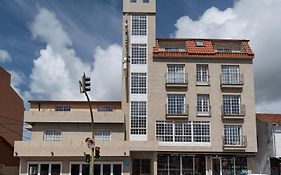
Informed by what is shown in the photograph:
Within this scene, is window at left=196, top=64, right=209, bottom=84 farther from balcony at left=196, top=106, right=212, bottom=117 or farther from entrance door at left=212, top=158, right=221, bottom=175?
entrance door at left=212, top=158, right=221, bottom=175

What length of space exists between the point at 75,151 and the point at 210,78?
1482 centimetres

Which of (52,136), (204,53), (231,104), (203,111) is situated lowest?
(52,136)

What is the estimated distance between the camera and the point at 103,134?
131 feet

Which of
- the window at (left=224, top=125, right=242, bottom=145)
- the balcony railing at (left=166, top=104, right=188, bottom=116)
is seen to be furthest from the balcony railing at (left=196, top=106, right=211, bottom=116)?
the window at (left=224, top=125, right=242, bottom=145)

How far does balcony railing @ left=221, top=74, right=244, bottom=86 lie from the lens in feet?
134

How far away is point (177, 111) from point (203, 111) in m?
2.56

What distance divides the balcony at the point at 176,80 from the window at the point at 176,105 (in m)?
1.17

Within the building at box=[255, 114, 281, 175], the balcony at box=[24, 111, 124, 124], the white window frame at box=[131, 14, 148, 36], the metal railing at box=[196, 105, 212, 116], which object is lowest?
the building at box=[255, 114, 281, 175]

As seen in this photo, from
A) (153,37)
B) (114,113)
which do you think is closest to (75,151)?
(114,113)

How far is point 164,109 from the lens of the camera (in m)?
40.3

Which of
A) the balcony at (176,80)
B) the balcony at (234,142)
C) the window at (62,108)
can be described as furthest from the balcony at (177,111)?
the window at (62,108)

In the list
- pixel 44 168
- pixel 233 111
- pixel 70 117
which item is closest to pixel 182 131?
pixel 233 111

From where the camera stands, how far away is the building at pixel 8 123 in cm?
4591

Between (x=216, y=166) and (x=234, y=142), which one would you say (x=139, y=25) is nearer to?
(x=234, y=142)
